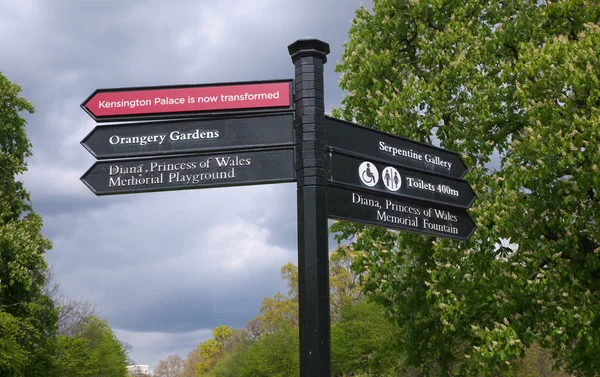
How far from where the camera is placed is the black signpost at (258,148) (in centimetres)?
579

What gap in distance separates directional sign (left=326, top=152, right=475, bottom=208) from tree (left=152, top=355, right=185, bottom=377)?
516 feet

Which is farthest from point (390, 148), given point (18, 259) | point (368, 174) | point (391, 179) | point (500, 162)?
point (18, 259)

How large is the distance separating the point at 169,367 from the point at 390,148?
531 ft

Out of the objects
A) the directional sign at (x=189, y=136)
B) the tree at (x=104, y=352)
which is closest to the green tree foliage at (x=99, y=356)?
the tree at (x=104, y=352)

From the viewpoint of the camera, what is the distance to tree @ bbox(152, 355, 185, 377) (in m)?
157

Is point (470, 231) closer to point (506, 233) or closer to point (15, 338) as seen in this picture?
point (506, 233)

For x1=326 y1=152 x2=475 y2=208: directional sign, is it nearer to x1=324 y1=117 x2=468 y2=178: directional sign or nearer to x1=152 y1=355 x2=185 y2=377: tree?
x1=324 y1=117 x2=468 y2=178: directional sign

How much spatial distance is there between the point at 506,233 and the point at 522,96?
10.2ft

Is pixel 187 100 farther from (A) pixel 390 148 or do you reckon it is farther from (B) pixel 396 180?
(B) pixel 396 180

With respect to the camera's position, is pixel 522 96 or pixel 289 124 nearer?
pixel 289 124

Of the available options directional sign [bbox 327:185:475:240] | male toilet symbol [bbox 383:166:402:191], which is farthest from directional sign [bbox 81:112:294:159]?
male toilet symbol [bbox 383:166:402:191]

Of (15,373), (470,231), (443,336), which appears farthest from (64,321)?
(470,231)

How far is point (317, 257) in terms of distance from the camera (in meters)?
5.63

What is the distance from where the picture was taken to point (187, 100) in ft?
20.0
